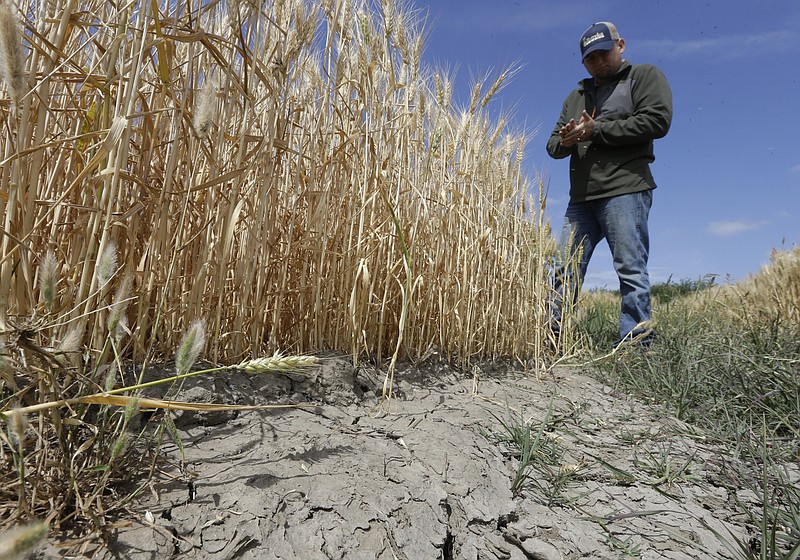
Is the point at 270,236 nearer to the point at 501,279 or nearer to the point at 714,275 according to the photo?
the point at 501,279

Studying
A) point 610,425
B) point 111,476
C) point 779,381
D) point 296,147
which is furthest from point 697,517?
point 296,147

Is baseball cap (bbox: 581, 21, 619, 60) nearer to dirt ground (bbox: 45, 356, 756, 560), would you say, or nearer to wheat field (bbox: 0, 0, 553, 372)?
wheat field (bbox: 0, 0, 553, 372)

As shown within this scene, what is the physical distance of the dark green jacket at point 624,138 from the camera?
2.82 meters

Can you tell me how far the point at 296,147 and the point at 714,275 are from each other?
9.71 ft

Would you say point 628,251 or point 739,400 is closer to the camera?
point 739,400

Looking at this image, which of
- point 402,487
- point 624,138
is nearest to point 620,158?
point 624,138

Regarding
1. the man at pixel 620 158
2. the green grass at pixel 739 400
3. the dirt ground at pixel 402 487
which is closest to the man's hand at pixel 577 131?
the man at pixel 620 158

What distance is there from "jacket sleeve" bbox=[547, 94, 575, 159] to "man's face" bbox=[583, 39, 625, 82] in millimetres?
333

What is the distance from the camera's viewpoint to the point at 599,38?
2.98 metres

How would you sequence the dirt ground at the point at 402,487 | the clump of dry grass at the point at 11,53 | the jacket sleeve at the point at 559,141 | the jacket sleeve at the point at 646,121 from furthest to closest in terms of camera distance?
the jacket sleeve at the point at 559,141 < the jacket sleeve at the point at 646,121 < the dirt ground at the point at 402,487 < the clump of dry grass at the point at 11,53

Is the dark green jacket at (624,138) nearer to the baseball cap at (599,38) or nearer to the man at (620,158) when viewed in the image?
the man at (620,158)

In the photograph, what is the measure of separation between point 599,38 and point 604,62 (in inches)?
5.8

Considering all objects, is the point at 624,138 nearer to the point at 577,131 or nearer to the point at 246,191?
the point at 577,131

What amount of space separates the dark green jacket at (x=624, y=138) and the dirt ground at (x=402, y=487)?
5.58 feet
